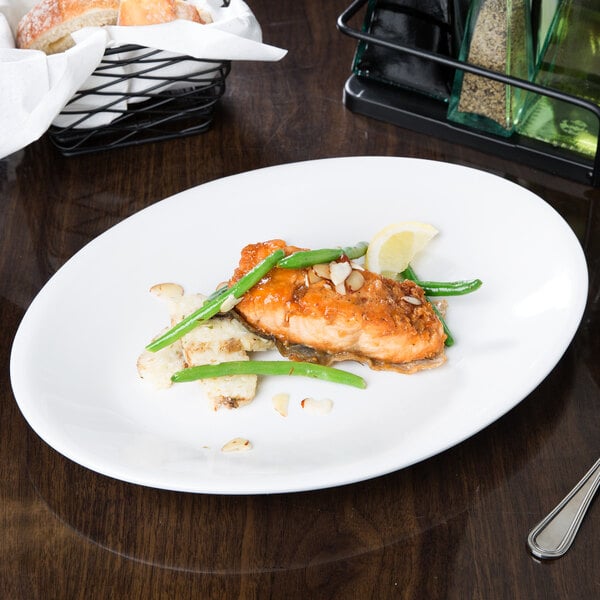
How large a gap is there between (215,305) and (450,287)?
48cm

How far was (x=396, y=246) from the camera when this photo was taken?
74.5 inches

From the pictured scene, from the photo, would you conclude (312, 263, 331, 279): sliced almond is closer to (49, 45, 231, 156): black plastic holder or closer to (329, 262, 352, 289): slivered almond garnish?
(329, 262, 352, 289): slivered almond garnish

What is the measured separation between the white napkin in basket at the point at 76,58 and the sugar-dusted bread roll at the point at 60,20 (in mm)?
42

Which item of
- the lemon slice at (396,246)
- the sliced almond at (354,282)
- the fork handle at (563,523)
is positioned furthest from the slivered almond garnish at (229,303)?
the fork handle at (563,523)

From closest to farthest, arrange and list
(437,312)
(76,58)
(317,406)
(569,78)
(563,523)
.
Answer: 1. (563,523)
2. (317,406)
3. (437,312)
4. (76,58)
5. (569,78)

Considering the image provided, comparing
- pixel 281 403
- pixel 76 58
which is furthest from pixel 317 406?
pixel 76 58

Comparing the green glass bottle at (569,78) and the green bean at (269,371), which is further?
the green glass bottle at (569,78)

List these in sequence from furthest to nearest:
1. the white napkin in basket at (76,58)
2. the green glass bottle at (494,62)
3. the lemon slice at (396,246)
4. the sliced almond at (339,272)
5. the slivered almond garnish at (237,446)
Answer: the green glass bottle at (494,62), the white napkin in basket at (76,58), the lemon slice at (396,246), the sliced almond at (339,272), the slivered almond garnish at (237,446)

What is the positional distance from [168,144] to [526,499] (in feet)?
4.52

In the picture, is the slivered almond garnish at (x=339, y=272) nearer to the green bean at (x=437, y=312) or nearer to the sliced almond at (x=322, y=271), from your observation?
the sliced almond at (x=322, y=271)

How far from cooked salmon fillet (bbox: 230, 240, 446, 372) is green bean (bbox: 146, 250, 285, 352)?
0.03 metres

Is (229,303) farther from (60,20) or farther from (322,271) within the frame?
(60,20)

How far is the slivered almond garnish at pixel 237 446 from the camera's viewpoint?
5.10 feet

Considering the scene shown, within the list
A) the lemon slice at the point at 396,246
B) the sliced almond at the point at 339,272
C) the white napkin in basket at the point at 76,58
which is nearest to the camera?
the sliced almond at the point at 339,272
